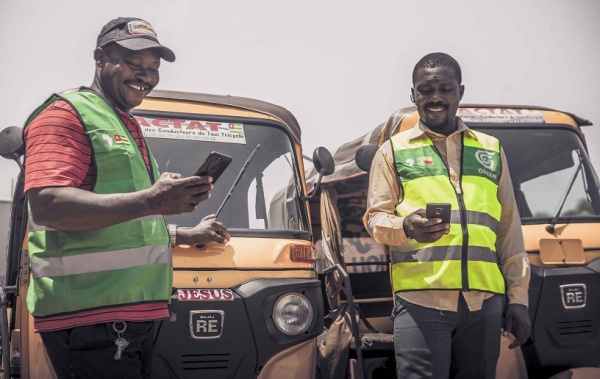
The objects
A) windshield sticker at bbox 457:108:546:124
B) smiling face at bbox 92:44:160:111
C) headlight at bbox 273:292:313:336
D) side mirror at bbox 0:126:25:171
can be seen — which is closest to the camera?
smiling face at bbox 92:44:160:111

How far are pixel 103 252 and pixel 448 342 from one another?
5.18 feet

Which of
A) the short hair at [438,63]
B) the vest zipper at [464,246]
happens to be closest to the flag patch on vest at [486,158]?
the vest zipper at [464,246]

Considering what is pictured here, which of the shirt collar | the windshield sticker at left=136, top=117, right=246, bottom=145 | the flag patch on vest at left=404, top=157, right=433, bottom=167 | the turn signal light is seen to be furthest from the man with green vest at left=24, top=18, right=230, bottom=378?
the windshield sticker at left=136, top=117, right=246, bottom=145

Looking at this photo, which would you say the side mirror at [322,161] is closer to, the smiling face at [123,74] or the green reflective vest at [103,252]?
the smiling face at [123,74]

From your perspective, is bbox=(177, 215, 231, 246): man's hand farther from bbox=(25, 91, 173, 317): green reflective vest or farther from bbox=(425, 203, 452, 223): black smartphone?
bbox=(425, 203, 452, 223): black smartphone

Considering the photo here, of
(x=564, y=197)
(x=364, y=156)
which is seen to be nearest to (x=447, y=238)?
(x=364, y=156)

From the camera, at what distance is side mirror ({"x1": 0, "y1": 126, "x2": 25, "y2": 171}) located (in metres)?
3.85

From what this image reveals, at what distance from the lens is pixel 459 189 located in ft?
10.8

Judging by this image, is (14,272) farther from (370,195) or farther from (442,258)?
(442,258)

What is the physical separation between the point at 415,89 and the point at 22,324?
8.30 feet

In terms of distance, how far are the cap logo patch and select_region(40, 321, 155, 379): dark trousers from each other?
1.09 meters

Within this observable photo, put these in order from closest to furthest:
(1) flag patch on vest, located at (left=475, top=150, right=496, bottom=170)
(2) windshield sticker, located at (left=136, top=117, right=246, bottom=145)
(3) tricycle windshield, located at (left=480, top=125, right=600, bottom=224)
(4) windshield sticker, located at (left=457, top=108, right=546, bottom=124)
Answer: (1) flag patch on vest, located at (left=475, top=150, right=496, bottom=170) → (2) windshield sticker, located at (left=136, top=117, right=246, bottom=145) → (3) tricycle windshield, located at (left=480, top=125, right=600, bottom=224) → (4) windshield sticker, located at (left=457, top=108, right=546, bottom=124)

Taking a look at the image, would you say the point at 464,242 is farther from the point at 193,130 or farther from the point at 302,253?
the point at 193,130

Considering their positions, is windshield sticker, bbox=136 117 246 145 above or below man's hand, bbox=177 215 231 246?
above
